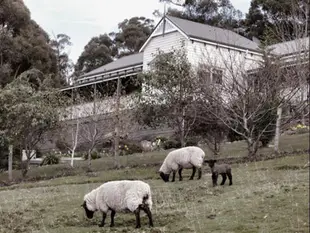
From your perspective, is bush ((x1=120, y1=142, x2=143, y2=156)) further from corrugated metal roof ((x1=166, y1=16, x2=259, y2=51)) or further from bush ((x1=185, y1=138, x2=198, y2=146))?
corrugated metal roof ((x1=166, y1=16, x2=259, y2=51))

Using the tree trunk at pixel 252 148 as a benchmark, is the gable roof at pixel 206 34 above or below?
above

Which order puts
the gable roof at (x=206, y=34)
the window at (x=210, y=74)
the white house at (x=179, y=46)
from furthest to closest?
the gable roof at (x=206, y=34) → the white house at (x=179, y=46) → the window at (x=210, y=74)

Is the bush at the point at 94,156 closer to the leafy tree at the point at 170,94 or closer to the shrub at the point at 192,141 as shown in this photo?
the leafy tree at the point at 170,94

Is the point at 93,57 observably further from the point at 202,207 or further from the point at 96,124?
the point at 202,207

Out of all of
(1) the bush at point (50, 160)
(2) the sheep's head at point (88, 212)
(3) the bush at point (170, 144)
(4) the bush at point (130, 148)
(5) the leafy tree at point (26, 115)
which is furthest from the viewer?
(4) the bush at point (130, 148)

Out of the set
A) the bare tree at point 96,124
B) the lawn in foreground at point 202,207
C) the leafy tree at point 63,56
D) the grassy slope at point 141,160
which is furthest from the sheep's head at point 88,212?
the leafy tree at point 63,56

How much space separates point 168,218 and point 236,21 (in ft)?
159

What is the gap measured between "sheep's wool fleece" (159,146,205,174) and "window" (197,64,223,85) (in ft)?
23.3

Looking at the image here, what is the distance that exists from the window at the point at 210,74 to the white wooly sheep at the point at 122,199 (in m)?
12.6

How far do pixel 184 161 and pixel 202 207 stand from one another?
17.1 feet

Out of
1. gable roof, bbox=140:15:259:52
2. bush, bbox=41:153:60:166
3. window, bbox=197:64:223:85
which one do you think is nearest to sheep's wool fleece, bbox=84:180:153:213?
window, bbox=197:64:223:85

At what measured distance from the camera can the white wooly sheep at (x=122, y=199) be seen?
10602 millimetres

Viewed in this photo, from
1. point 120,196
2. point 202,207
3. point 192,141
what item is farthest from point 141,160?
point 120,196

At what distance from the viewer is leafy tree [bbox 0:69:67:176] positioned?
79.5ft
